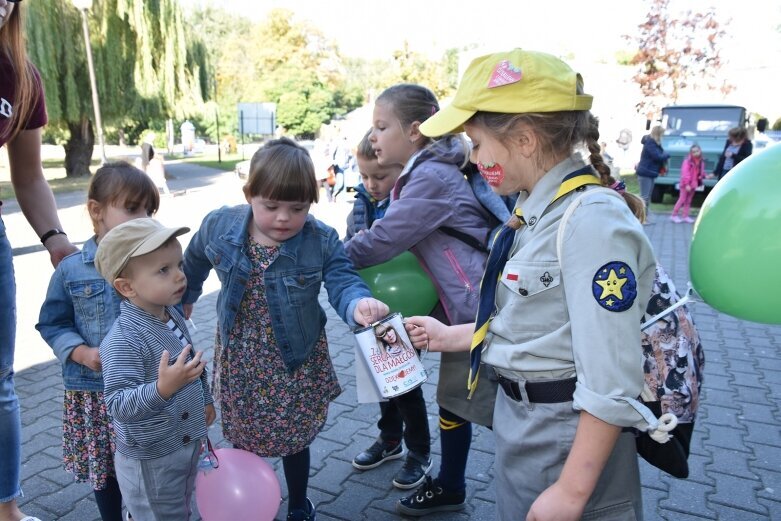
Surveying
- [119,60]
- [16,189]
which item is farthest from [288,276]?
[119,60]

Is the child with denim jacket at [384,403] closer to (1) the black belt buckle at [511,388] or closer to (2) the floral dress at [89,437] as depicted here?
(1) the black belt buckle at [511,388]

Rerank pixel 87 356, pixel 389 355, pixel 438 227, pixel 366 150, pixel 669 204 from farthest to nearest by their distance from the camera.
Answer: pixel 669 204, pixel 366 150, pixel 438 227, pixel 87 356, pixel 389 355

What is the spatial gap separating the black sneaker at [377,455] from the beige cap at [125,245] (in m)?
1.79

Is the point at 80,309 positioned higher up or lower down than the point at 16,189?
lower down

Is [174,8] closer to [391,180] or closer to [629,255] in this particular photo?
[391,180]

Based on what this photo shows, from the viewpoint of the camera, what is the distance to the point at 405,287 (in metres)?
2.49

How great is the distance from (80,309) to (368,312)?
42.9 inches

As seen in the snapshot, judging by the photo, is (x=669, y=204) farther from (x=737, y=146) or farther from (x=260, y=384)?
(x=260, y=384)

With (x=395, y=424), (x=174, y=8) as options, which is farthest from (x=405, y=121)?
(x=174, y=8)

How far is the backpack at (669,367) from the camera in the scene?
150 centimetres

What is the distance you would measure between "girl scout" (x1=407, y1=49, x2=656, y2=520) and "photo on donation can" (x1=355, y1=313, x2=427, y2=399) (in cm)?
22

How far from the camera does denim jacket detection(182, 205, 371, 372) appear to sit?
2299 mm

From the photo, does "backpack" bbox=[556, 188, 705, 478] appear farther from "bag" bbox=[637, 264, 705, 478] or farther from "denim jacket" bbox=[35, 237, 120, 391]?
"denim jacket" bbox=[35, 237, 120, 391]

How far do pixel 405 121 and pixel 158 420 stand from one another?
152cm
